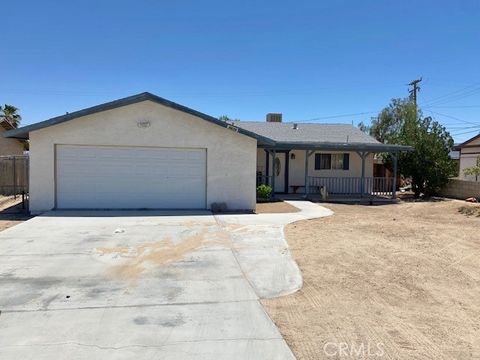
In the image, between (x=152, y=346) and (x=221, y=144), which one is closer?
(x=152, y=346)

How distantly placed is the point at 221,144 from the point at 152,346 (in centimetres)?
1045

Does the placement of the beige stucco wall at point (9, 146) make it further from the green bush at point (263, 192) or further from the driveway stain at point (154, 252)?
the driveway stain at point (154, 252)

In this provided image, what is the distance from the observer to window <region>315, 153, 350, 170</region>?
2078 centimetres

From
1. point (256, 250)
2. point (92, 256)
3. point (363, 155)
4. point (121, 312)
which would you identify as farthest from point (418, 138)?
point (121, 312)

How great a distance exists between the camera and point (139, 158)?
13.5m

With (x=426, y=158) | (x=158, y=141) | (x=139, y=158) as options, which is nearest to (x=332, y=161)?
(x=426, y=158)

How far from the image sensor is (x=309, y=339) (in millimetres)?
4172

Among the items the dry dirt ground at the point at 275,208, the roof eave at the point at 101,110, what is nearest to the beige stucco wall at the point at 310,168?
the dry dirt ground at the point at 275,208

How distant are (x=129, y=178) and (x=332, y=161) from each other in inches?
448

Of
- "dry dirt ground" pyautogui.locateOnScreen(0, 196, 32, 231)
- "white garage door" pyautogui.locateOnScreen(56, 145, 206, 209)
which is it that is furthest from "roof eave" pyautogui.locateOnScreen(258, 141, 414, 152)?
"dry dirt ground" pyautogui.locateOnScreen(0, 196, 32, 231)

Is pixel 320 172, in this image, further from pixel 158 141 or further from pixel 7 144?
pixel 7 144

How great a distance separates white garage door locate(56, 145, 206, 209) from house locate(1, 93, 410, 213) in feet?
0.10

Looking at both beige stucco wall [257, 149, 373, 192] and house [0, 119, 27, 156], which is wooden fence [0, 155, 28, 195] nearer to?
house [0, 119, 27, 156]

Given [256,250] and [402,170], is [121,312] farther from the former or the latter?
[402,170]
